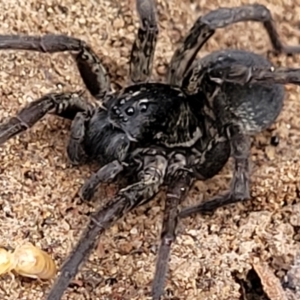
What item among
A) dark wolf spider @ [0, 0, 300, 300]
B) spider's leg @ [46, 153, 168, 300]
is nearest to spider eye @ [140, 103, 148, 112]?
dark wolf spider @ [0, 0, 300, 300]

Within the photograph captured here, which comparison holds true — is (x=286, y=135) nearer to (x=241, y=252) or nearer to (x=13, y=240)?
(x=241, y=252)

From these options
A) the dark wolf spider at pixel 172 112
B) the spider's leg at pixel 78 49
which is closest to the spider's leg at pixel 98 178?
the dark wolf spider at pixel 172 112

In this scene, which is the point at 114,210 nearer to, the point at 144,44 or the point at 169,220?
the point at 169,220

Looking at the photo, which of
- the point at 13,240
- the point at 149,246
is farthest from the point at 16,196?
the point at 149,246

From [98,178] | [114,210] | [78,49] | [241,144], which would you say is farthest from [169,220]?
[78,49]

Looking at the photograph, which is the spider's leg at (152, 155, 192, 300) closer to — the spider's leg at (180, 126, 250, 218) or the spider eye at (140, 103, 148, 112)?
the spider's leg at (180, 126, 250, 218)
